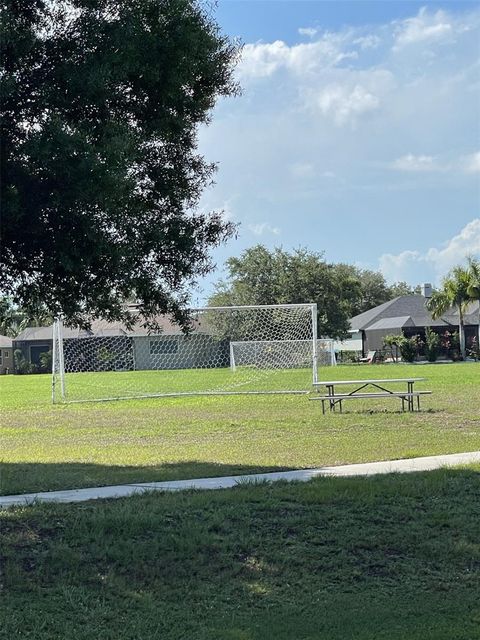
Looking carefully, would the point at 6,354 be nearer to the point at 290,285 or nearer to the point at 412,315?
the point at 290,285

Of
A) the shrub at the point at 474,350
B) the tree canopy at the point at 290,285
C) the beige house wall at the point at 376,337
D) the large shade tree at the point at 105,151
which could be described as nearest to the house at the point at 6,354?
the tree canopy at the point at 290,285

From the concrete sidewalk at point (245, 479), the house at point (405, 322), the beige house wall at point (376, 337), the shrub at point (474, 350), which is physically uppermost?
the house at point (405, 322)

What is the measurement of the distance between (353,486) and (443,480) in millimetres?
1158

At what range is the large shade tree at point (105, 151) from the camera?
6285 mm

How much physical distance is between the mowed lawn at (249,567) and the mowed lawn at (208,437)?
8.38 ft

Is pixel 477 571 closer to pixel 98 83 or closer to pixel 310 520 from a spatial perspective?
pixel 310 520

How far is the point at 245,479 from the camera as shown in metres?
9.34

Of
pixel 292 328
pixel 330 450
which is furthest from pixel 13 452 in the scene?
pixel 292 328

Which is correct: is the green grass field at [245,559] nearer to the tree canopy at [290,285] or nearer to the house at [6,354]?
the tree canopy at [290,285]

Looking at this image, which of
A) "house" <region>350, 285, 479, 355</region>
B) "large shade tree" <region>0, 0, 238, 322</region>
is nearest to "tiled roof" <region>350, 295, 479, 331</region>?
"house" <region>350, 285, 479, 355</region>

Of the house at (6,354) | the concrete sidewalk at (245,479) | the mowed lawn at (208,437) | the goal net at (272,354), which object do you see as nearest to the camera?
the concrete sidewalk at (245,479)

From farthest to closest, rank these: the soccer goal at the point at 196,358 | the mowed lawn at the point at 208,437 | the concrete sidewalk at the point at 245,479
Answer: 1. the soccer goal at the point at 196,358
2. the mowed lawn at the point at 208,437
3. the concrete sidewalk at the point at 245,479

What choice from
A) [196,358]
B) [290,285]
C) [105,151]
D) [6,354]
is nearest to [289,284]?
[290,285]

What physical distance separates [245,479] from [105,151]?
458cm
